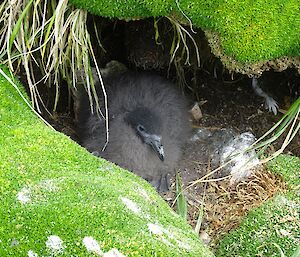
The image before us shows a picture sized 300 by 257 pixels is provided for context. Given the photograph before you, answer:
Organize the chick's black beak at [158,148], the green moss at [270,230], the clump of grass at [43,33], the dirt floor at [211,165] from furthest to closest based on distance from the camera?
the chick's black beak at [158,148], the dirt floor at [211,165], the clump of grass at [43,33], the green moss at [270,230]

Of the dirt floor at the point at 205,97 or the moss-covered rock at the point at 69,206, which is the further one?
the dirt floor at the point at 205,97

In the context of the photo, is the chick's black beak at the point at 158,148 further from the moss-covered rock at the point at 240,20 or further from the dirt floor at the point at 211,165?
the moss-covered rock at the point at 240,20

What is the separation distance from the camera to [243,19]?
2.30 meters

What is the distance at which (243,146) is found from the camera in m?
3.05

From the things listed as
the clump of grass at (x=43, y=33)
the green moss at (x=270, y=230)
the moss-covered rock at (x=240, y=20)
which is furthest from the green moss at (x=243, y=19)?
the green moss at (x=270, y=230)

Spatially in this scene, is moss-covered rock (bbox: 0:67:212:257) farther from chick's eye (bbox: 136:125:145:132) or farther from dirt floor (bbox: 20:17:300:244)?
dirt floor (bbox: 20:17:300:244)

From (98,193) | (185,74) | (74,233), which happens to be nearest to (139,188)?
(98,193)

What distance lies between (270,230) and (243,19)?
852 mm

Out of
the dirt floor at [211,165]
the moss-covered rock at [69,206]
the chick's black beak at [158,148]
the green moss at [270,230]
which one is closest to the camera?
the moss-covered rock at [69,206]

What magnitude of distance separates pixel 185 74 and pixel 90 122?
753mm

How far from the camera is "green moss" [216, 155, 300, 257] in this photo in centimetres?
230

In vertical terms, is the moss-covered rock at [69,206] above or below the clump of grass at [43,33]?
below

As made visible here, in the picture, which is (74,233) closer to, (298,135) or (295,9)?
(295,9)

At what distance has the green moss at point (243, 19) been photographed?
2.30 metres
